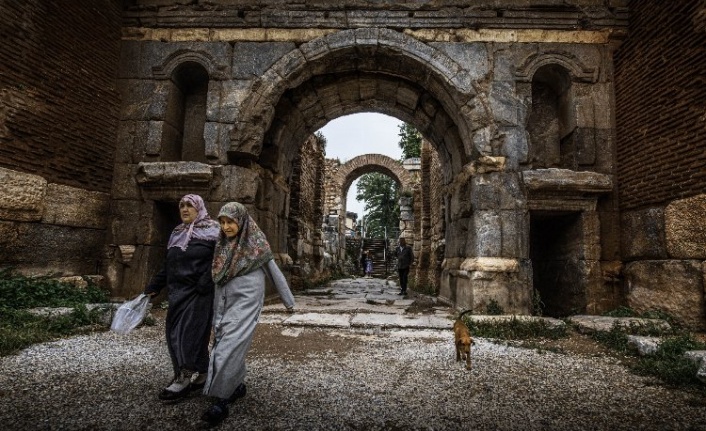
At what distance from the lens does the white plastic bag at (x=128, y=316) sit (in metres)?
2.46

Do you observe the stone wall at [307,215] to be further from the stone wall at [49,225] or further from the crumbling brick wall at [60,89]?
the crumbling brick wall at [60,89]

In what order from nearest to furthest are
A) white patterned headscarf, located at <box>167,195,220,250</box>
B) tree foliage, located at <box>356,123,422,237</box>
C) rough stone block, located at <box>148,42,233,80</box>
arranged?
white patterned headscarf, located at <box>167,195,220,250</box> → rough stone block, located at <box>148,42,233,80</box> → tree foliage, located at <box>356,123,422,237</box>

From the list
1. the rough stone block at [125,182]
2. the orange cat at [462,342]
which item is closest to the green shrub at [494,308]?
the orange cat at [462,342]

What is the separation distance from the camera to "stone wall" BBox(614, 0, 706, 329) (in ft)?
14.7

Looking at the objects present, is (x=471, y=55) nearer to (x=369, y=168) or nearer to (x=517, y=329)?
(x=517, y=329)

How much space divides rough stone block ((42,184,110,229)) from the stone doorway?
21.8 feet

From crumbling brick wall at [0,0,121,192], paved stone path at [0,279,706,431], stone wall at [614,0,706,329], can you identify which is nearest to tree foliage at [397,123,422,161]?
stone wall at [614,0,706,329]

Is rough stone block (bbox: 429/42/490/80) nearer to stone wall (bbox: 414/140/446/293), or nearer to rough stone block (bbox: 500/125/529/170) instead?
rough stone block (bbox: 500/125/529/170)

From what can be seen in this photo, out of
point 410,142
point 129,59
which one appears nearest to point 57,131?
point 129,59

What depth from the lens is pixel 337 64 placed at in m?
6.39

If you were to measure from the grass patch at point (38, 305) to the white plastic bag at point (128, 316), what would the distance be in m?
1.59

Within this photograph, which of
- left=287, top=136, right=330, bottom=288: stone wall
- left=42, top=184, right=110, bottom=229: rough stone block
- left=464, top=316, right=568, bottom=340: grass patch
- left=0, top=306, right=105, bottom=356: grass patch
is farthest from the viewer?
left=287, top=136, right=330, bottom=288: stone wall

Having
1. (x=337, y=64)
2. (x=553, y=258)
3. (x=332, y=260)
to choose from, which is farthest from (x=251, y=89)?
(x=332, y=260)

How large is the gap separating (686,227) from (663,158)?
98cm
